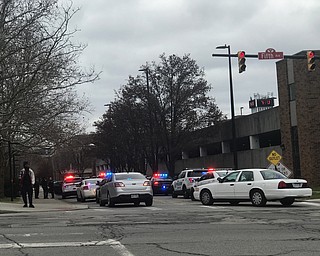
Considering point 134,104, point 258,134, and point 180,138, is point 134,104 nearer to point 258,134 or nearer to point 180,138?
point 180,138

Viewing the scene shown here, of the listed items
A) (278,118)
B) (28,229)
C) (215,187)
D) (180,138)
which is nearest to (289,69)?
(278,118)

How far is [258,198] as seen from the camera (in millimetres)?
20094

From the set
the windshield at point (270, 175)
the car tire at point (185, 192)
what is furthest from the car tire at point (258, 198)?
the car tire at point (185, 192)

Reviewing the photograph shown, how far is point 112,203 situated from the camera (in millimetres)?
21938

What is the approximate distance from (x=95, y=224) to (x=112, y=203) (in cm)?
813

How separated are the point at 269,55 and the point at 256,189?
5.71 metres

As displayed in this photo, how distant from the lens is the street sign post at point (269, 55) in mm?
22281

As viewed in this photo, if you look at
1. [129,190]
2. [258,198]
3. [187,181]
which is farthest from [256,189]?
[187,181]

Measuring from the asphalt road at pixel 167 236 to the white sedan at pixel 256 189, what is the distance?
3908 mm

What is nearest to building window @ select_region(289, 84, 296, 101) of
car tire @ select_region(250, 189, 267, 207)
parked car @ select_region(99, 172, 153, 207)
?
car tire @ select_region(250, 189, 267, 207)

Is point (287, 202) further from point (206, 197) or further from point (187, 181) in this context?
point (187, 181)

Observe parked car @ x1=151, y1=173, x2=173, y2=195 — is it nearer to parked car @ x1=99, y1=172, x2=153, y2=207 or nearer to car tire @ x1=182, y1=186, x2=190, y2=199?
car tire @ x1=182, y1=186, x2=190, y2=199

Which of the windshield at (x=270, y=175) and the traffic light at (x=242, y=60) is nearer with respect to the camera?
the windshield at (x=270, y=175)

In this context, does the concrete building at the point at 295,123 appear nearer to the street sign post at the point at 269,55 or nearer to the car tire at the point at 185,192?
the car tire at the point at 185,192
